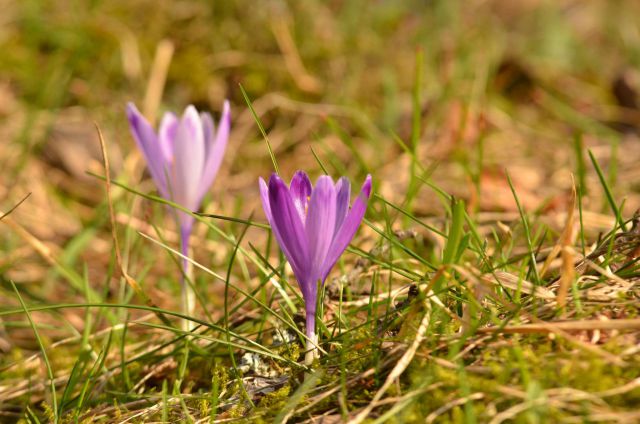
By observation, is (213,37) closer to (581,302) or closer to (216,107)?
(216,107)

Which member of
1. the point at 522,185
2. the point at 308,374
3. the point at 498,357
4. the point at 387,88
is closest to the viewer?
the point at 498,357

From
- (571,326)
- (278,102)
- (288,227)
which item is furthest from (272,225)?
(278,102)

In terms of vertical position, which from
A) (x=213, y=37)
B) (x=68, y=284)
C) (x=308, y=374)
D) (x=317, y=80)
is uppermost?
(x=213, y=37)

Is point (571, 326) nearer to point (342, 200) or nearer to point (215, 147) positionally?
point (342, 200)

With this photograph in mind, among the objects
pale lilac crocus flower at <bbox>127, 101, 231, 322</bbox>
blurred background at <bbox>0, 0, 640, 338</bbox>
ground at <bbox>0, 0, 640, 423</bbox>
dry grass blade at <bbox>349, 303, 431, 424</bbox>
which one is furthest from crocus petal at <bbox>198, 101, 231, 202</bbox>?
blurred background at <bbox>0, 0, 640, 338</bbox>

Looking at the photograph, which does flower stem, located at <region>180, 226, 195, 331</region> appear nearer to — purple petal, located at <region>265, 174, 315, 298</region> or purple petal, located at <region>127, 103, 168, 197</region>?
purple petal, located at <region>127, 103, 168, 197</region>

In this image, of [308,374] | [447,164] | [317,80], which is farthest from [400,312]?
[317,80]
